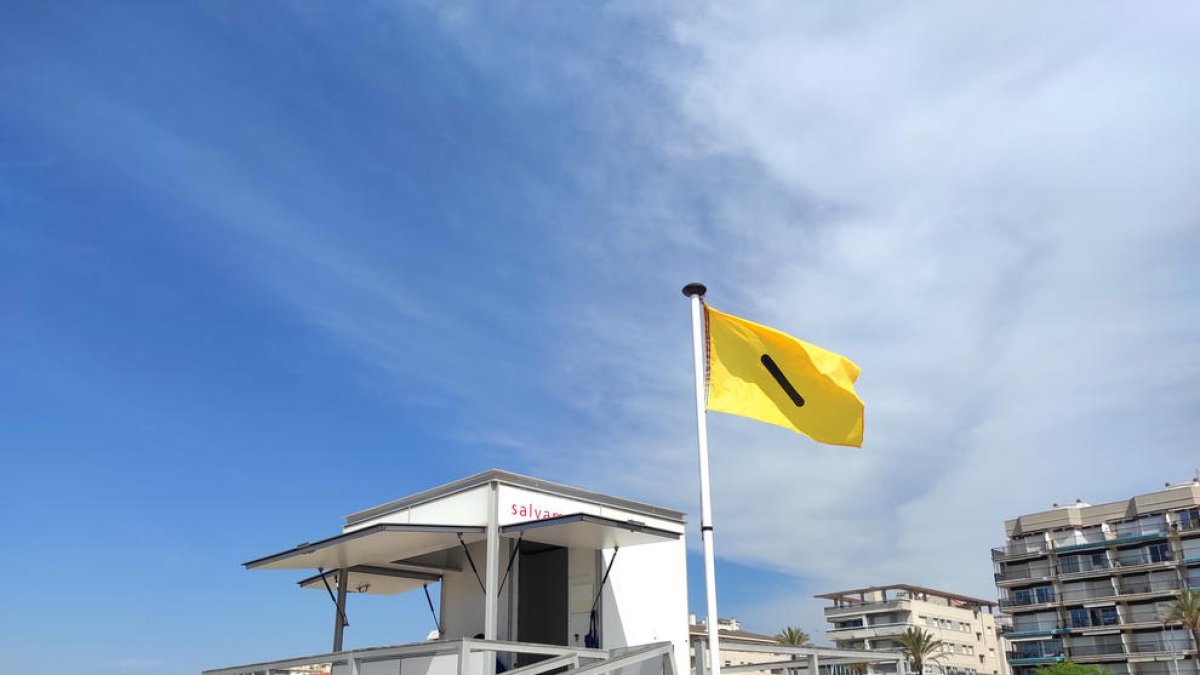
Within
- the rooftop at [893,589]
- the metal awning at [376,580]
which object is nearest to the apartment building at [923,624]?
the rooftop at [893,589]

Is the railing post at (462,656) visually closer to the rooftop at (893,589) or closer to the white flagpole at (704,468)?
the white flagpole at (704,468)

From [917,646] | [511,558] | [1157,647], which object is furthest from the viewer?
[917,646]

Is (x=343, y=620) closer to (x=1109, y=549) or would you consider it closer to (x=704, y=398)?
(x=704, y=398)

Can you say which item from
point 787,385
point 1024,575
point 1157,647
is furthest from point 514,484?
point 1024,575

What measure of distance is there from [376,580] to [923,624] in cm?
9855

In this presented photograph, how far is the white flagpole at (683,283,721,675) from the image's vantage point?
8.93 meters

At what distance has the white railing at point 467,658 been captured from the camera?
8664 millimetres

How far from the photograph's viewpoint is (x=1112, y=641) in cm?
8194

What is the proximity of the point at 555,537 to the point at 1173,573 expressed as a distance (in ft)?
284

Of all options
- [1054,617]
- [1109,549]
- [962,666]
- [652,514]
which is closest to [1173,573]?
[1109,549]

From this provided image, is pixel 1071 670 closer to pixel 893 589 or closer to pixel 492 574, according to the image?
pixel 893 589

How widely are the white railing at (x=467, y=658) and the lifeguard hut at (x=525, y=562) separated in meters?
0.12

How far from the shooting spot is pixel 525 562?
14227 millimetres

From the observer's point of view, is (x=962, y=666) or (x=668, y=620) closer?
(x=668, y=620)
